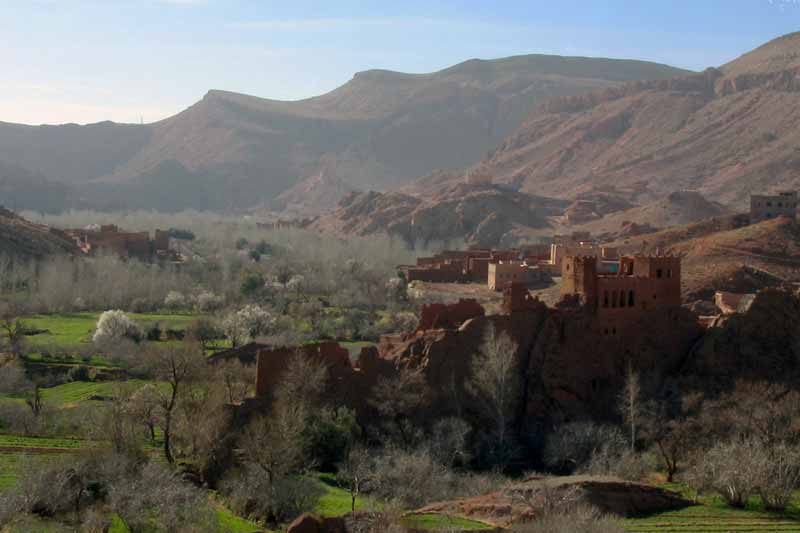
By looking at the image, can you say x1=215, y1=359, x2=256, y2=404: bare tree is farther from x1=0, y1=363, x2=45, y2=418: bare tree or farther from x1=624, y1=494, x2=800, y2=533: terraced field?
x1=624, y1=494, x2=800, y2=533: terraced field

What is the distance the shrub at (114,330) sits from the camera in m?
58.5

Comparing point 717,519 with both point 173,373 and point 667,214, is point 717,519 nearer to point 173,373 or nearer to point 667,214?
point 173,373

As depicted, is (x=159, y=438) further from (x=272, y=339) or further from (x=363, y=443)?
(x=272, y=339)

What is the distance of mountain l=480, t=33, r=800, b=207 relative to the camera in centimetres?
14250

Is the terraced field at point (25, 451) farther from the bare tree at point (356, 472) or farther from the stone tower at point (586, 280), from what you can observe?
the stone tower at point (586, 280)

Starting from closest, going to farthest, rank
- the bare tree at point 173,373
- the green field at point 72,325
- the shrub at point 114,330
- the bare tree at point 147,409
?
1. the bare tree at point 173,373
2. the bare tree at point 147,409
3. the shrub at point 114,330
4. the green field at point 72,325

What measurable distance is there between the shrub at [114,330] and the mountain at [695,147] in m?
88.0

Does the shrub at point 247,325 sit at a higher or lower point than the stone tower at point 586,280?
lower

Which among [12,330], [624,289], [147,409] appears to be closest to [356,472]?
[147,409]

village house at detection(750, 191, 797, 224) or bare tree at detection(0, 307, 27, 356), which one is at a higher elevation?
village house at detection(750, 191, 797, 224)

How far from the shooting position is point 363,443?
3456cm

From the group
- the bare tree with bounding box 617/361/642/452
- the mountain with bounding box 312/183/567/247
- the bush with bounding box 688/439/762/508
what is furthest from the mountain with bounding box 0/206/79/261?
the bush with bounding box 688/439/762/508

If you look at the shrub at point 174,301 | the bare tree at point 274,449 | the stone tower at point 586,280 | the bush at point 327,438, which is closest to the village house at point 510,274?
the shrub at point 174,301

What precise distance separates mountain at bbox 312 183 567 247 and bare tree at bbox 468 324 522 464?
80.4m
